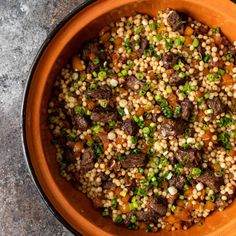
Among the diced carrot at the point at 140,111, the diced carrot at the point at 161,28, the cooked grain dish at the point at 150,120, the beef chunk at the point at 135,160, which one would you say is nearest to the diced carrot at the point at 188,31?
the cooked grain dish at the point at 150,120

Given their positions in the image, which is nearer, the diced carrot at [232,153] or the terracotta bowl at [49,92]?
the terracotta bowl at [49,92]

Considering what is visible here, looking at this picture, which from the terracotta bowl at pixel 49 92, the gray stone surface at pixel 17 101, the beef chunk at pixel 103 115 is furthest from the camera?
the gray stone surface at pixel 17 101

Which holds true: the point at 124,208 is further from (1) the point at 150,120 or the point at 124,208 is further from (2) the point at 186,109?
(2) the point at 186,109

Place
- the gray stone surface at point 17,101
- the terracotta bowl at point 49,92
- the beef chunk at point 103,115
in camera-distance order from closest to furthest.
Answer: the terracotta bowl at point 49,92 → the beef chunk at point 103,115 → the gray stone surface at point 17,101

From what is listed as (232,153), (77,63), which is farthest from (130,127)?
(232,153)

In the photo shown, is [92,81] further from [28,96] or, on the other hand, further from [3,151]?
[3,151]

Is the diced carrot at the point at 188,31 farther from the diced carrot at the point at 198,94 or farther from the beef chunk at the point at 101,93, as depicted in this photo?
the beef chunk at the point at 101,93

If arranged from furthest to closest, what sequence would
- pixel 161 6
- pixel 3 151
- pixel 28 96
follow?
pixel 3 151, pixel 161 6, pixel 28 96

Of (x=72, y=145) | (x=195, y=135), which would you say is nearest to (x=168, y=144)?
(x=195, y=135)
